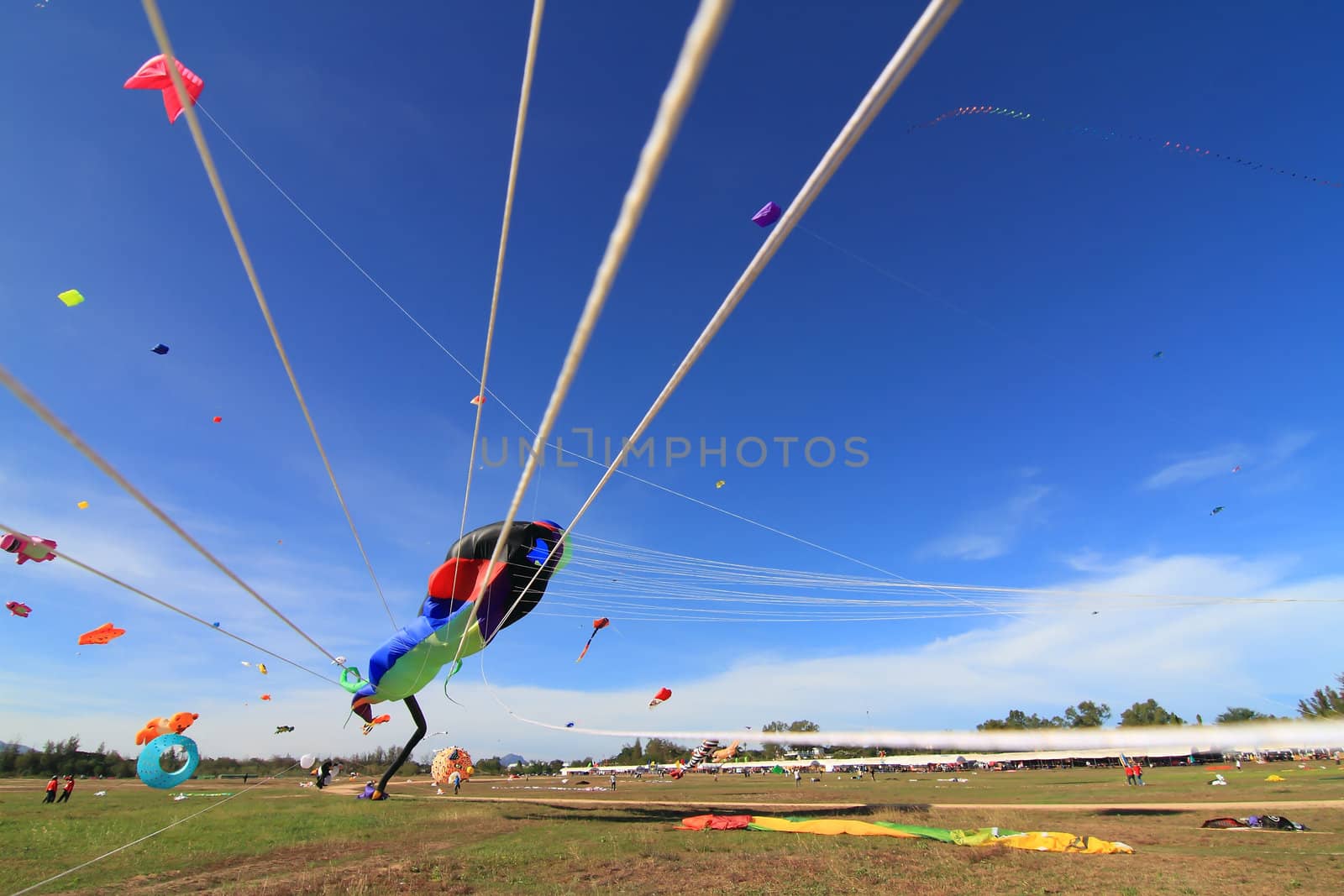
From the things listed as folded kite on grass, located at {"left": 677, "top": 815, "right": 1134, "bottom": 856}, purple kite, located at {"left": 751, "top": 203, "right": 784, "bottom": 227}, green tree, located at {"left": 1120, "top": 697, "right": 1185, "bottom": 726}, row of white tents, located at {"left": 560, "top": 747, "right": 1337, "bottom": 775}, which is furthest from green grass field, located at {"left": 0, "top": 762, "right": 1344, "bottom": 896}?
green tree, located at {"left": 1120, "top": 697, "right": 1185, "bottom": 726}

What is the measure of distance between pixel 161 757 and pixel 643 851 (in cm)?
1070

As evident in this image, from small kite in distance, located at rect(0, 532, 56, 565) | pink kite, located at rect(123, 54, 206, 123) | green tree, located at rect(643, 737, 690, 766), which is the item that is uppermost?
pink kite, located at rect(123, 54, 206, 123)

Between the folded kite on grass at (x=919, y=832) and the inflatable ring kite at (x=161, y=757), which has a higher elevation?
the inflatable ring kite at (x=161, y=757)

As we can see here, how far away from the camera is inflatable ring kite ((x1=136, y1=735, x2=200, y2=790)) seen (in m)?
11.5

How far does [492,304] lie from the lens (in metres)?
3.12

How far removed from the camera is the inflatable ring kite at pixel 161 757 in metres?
11.5

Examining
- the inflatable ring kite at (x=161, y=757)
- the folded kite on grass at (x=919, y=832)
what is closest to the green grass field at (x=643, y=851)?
the folded kite on grass at (x=919, y=832)

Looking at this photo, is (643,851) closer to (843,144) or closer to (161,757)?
(161,757)

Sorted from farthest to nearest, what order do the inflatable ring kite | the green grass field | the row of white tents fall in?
the row of white tents, the inflatable ring kite, the green grass field

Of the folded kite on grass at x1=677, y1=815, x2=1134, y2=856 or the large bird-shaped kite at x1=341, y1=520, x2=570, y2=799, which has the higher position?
the large bird-shaped kite at x1=341, y1=520, x2=570, y2=799

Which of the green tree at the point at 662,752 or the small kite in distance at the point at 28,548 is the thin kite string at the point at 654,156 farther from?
the green tree at the point at 662,752

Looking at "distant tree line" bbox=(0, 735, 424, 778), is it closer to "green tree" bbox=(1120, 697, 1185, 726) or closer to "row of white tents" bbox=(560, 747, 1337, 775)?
"row of white tents" bbox=(560, 747, 1337, 775)

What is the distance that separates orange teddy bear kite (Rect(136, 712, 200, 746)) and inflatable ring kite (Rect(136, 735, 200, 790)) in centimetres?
136

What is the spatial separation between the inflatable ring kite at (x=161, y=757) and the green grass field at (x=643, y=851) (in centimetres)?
171
